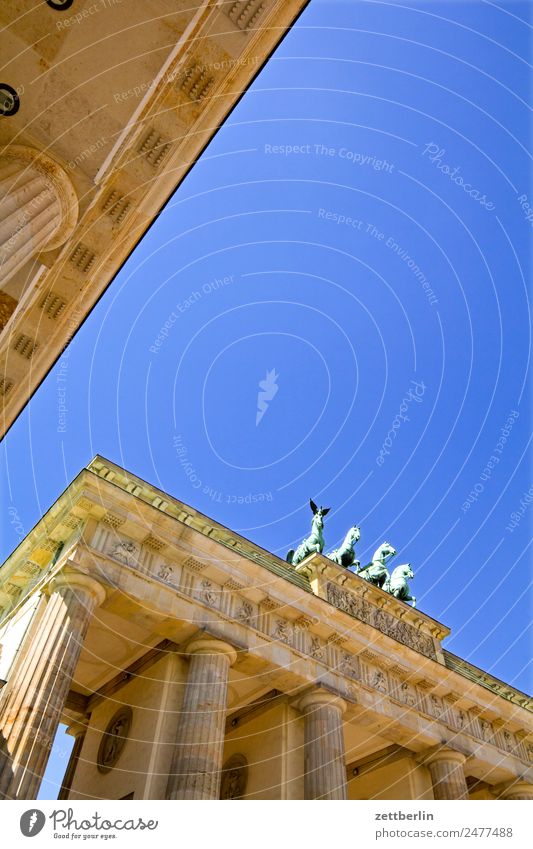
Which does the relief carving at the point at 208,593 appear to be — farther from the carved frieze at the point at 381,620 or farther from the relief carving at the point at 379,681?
the relief carving at the point at 379,681

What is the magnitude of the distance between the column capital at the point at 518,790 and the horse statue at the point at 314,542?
11.6m

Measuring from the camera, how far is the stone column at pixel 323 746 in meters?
19.2

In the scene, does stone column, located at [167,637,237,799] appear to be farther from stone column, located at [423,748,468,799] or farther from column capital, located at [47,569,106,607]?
stone column, located at [423,748,468,799]

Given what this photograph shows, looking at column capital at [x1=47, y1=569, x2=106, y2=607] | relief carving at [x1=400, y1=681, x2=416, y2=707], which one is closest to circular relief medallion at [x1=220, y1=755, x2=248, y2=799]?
relief carving at [x1=400, y1=681, x2=416, y2=707]

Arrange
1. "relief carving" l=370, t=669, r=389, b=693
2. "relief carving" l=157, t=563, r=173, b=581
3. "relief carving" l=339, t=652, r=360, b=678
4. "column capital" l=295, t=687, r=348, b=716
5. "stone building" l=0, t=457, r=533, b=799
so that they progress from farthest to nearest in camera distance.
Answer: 1. "relief carving" l=370, t=669, r=389, b=693
2. "relief carving" l=339, t=652, r=360, b=678
3. "column capital" l=295, t=687, r=348, b=716
4. "relief carving" l=157, t=563, r=173, b=581
5. "stone building" l=0, t=457, r=533, b=799

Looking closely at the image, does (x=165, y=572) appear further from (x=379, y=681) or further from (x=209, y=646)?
(x=379, y=681)

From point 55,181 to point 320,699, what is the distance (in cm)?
1739

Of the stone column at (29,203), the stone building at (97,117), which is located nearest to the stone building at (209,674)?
the stone building at (97,117)

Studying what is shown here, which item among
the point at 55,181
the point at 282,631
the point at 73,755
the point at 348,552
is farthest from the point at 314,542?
the point at 55,181

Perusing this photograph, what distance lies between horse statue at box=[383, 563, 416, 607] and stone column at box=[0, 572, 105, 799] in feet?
50.8

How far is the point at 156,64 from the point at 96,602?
1319 centimetres

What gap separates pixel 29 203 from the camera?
9.04m

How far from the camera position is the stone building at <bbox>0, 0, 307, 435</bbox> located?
8.86 metres
